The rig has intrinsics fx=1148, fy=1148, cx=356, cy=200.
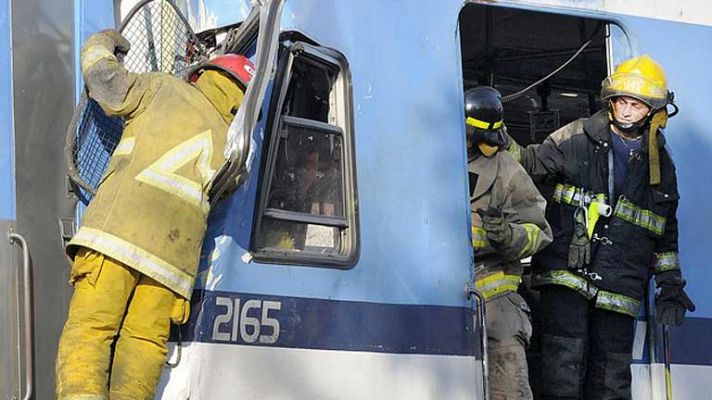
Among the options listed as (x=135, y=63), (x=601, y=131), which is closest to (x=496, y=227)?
(x=601, y=131)

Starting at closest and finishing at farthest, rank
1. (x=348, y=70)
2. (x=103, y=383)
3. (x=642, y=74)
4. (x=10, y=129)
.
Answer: (x=103, y=383) < (x=10, y=129) < (x=348, y=70) < (x=642, y=74)

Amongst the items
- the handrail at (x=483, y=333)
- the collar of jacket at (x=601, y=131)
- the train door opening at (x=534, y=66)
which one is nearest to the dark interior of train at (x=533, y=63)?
the train door opening at (x=534, y=66)

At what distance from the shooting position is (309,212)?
13.5ft

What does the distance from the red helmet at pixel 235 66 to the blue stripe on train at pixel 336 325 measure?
716 mm

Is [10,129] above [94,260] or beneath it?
above

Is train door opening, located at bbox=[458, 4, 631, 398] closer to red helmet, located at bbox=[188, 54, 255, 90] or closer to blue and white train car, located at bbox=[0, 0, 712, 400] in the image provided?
blue and white train car, located at bbox=[0, 0, 712, 400]

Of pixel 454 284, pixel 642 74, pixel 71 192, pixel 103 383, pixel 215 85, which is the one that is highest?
pixel 642 74

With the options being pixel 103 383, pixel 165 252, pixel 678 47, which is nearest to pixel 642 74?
pixel 678 47

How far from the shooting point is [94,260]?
11.7 feet

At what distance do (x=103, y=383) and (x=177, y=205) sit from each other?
0.59 metres

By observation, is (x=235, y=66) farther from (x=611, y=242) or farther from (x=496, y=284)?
(x=611, y=242)

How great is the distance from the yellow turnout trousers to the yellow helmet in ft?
8.09

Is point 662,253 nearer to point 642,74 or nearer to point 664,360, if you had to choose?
point 664,360

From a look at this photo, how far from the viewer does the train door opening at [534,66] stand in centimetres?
633
